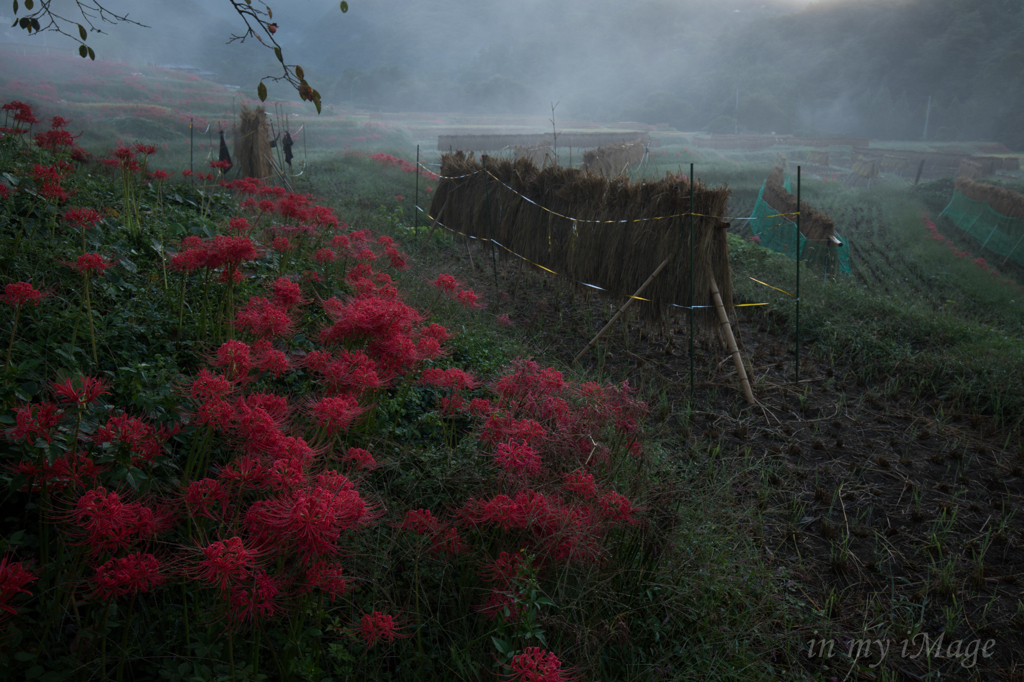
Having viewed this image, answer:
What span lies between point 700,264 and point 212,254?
3.65 m

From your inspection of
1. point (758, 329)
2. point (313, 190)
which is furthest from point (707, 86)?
point (758, 329)

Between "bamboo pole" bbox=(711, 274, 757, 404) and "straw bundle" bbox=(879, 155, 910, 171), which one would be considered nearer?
"bamboo pole" bbox=(711, 274, 757, 404)

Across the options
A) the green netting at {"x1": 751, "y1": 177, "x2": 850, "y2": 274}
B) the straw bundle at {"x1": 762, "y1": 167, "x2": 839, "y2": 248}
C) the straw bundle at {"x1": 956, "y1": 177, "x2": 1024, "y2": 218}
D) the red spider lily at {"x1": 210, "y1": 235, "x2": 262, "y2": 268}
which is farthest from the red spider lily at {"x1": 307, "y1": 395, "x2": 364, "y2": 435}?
the straw bundle at {"x1": 956, "y1": 177, "x2": 1024, "y2": 218}

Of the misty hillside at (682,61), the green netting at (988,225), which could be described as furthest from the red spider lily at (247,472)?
the misty hillside at (682,61)

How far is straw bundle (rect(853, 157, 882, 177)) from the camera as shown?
747 inches

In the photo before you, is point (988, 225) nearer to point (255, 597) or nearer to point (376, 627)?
point (376, 627)

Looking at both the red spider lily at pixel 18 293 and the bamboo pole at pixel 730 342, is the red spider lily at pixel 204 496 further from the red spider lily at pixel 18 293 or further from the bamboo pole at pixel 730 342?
the bamboo pole at pixel 730 342

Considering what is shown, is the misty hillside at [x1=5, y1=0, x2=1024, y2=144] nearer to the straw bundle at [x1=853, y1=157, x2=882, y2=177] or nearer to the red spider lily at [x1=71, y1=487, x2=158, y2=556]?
the straw bundle at [x1=853, y1=157, x2=882, y2=177]

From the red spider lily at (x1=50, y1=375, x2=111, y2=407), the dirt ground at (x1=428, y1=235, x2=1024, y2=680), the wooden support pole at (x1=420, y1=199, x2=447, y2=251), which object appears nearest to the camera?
the red spider lily at (x1=50, y1=375, x2=111, y2=407)

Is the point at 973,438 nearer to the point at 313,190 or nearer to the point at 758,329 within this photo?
the point at 758,329

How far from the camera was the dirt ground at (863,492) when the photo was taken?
225 centimetres

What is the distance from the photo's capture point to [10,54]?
14.3 meters

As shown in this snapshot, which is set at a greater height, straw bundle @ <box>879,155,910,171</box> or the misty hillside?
the misty hillside

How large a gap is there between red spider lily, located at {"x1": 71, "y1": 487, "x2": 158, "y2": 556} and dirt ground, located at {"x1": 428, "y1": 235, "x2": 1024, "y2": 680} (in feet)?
7.21
